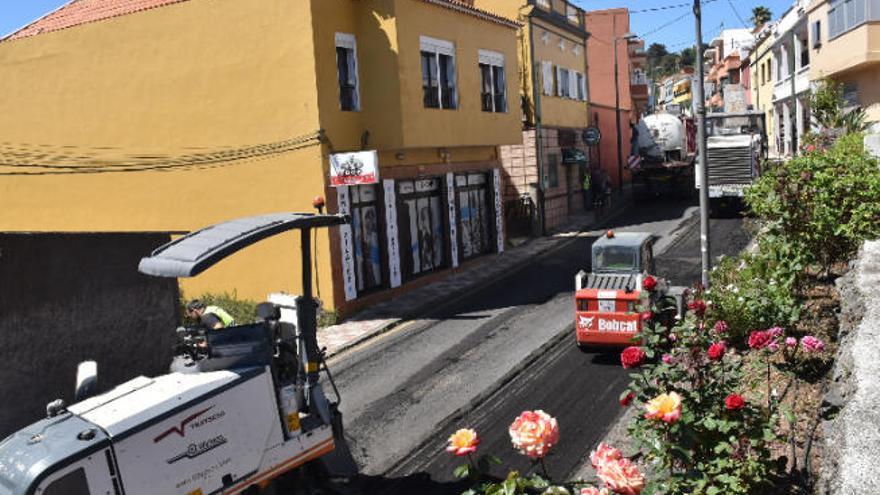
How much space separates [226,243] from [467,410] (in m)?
5.14

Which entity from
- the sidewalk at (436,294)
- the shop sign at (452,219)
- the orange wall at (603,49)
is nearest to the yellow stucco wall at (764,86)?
the orange wall at (603,49)

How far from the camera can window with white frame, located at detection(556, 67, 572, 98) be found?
3222cm

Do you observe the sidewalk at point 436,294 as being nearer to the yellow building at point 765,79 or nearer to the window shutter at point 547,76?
the window shutter at point 547,76

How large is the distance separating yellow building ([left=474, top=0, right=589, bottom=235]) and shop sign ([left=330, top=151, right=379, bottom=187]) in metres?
12.4

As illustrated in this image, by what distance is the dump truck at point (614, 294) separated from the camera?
39.6 ft

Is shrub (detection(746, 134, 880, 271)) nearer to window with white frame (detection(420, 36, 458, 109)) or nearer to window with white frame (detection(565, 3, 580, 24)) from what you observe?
window with white frame (detection(420, 36, 458, 109))

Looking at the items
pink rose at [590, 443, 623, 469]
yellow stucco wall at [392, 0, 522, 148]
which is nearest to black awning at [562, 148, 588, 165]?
yellow stucco wall at [392, 0, 522, 148]

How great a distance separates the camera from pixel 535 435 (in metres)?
4.15

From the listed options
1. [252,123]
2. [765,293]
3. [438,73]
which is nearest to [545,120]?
[438,73]

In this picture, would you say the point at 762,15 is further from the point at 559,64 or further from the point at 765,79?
the point at 559,64

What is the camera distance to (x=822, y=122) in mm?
27125

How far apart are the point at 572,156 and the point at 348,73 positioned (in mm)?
16057

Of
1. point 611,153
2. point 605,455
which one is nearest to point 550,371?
point 605,455

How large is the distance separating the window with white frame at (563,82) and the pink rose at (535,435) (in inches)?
1145
